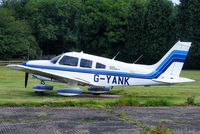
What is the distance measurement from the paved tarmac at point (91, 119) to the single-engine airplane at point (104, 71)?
3926mm

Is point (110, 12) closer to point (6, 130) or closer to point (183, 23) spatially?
point (183, 23)

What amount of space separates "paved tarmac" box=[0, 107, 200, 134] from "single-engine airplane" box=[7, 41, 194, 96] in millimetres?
3926

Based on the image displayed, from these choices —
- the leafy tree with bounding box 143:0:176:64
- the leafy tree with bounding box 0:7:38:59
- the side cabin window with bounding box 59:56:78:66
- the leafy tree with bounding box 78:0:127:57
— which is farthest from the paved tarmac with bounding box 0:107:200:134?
the leafy tree with bounding box 0:7:38:59

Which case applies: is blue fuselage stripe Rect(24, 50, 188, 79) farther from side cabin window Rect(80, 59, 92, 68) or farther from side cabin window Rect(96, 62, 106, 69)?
side cabin window Rect(80, 59, 92, 68)

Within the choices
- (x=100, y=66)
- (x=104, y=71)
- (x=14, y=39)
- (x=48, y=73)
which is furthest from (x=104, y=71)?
(x=14, y=39)

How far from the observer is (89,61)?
16.4m

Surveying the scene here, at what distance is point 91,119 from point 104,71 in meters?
6.68

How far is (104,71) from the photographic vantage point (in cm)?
1612

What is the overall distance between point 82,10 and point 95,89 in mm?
54157

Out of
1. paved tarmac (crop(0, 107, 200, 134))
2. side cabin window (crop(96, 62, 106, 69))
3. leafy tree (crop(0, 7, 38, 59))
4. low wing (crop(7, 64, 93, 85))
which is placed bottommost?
paved tarmac (crop(0, 107, 200, 134))

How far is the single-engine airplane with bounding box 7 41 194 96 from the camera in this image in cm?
1588

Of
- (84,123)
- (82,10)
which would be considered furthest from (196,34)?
(84,123)

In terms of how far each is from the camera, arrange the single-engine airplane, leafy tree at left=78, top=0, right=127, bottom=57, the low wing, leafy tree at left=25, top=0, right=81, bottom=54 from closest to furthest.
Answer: the low wing → the single-engine airplane → leafy tree at left=78, top=0, right=127, bottom=57 → leafy tree at left=25, top=0, right=81, bottom=54

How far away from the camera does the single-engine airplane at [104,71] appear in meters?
15.9
